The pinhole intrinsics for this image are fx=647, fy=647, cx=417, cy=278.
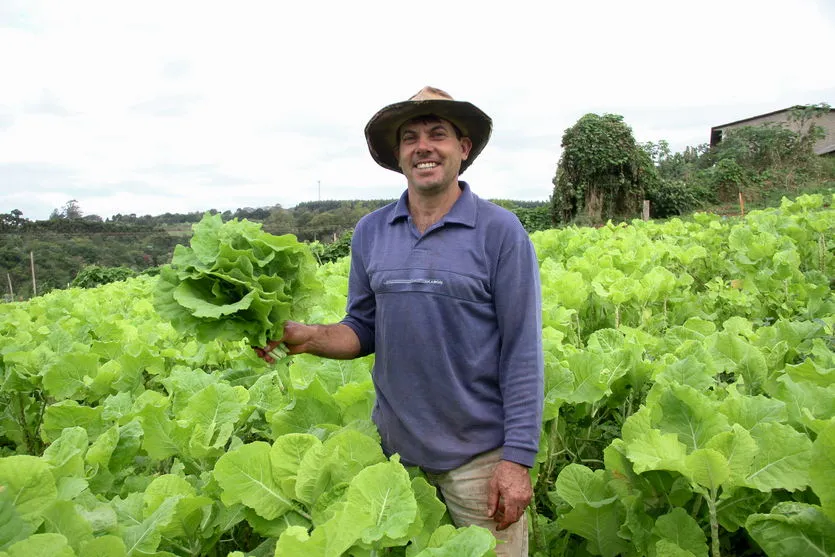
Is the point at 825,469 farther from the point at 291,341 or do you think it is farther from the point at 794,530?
the point at 291,341

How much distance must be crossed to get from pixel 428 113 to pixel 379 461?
4.12 ft

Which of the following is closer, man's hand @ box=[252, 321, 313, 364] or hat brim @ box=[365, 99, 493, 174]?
man's hand @ box=[252, 321, 313, 364]

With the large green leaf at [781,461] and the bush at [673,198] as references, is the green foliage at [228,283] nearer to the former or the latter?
the large green leaf at [781,461]

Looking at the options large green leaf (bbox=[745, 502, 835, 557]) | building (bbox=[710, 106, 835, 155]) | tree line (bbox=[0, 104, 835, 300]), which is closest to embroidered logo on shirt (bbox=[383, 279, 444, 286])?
large green leaf (bbox=[745, 502, 835, 557])

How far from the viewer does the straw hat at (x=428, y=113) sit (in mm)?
2334

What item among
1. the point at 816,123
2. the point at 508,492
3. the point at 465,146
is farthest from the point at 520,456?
the point at 816,123

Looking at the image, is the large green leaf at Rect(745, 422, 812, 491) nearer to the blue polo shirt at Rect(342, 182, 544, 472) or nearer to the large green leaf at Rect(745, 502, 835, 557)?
the large green leaf at Rect(745, 502, 835, 557)

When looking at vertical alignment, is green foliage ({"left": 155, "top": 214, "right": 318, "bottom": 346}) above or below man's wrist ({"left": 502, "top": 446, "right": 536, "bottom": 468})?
above

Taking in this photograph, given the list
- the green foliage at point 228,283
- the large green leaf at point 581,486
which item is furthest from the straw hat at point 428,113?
the large green leaf at point 581,486

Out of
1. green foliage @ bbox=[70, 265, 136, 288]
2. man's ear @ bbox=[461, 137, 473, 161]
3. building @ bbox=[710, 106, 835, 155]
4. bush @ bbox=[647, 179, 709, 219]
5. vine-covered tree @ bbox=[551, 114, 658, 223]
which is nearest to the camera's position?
man's ear @ bbox=[461, 137, 473, 161]

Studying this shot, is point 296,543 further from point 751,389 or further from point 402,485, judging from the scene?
point 751,389

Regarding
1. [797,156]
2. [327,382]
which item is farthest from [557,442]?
[797,156]

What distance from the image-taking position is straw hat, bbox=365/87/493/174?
233cm

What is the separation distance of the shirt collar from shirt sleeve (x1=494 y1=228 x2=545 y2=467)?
0.18m
